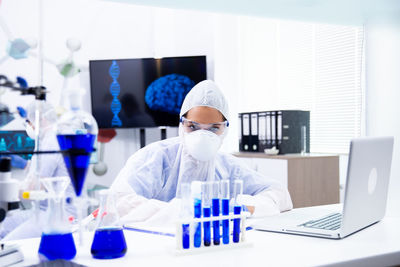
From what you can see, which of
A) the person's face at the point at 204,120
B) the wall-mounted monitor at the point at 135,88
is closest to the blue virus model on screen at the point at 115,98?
the wall-mounted monitor at the point at 135,88

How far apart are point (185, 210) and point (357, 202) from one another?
51cm

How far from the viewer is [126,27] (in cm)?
417

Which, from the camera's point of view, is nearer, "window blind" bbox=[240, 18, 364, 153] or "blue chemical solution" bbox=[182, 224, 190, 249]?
"blue chemical solution" bbox=[182, 224, 190, 249]

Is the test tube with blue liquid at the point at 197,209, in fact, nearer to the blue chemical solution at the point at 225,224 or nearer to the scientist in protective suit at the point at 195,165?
the blue chemical solution at the point at 225,224

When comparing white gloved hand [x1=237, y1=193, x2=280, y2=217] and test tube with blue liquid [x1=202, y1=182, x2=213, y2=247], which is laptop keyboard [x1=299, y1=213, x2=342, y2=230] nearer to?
white gloved hand [x1=237, y1=193, x2=280, y2=217]

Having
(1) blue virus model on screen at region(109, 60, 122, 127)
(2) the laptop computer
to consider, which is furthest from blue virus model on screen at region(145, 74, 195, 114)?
(2) the laptop computer

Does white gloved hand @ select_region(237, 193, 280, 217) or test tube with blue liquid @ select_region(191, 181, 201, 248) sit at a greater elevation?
test tube with blue liquid @ select_region(191, 181, 201, 248)

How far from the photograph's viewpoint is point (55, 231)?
3.60 ft

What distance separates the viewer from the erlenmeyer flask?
3.62 feet

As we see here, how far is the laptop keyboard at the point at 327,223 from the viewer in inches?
55.2

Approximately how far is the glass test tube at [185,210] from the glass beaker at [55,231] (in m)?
0.27

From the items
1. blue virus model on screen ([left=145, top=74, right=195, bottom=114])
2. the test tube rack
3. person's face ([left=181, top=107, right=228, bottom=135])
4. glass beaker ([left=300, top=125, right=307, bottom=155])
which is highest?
blue virus model on screen ([left=145, top=74, right=195, bottom=114])

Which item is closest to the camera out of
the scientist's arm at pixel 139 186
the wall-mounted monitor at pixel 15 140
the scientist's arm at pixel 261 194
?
the scientist's arm at pixel 139 186

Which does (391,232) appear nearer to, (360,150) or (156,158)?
(360,150)
